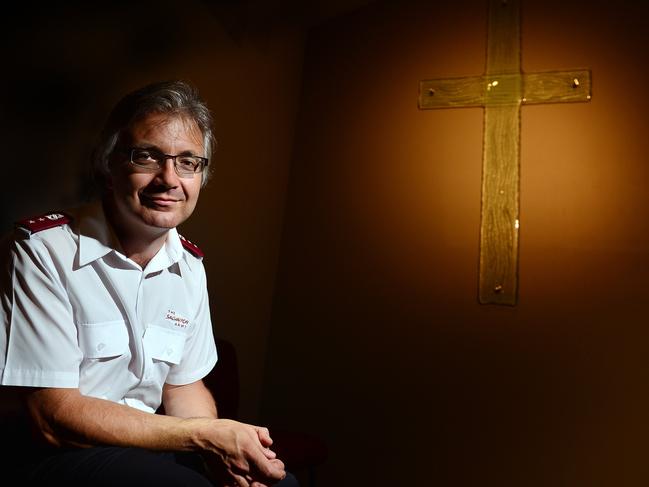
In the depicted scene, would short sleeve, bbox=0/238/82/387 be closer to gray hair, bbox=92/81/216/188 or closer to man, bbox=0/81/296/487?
man, bbox=0/81/296/487

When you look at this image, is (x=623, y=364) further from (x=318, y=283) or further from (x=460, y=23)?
(x=460, y=23)

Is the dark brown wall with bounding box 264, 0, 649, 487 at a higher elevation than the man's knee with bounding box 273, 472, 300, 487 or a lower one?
higher

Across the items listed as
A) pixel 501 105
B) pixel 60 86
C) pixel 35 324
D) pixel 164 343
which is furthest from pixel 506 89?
pixel 35 324

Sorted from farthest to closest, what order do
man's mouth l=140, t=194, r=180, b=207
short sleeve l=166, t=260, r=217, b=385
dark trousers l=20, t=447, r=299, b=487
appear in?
short sleeve l=166, t=260, r=217, b=385 < man's mouth l=140, t=194, r=180, b=207 < dark trousers l=20, t=447, r=299, b=487

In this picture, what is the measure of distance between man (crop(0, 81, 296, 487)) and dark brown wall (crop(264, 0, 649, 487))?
153 cm

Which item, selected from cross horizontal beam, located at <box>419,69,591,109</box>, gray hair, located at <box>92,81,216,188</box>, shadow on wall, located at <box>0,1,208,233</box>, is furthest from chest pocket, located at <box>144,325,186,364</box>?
cross horizontal beam, located at <box>419,69,591,109</box>

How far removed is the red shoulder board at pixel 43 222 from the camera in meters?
1.11

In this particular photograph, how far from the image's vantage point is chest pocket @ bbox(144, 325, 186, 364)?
4.20 feet

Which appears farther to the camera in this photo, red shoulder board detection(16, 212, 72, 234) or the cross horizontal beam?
the cross horizontal beam

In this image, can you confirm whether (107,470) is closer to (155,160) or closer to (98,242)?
(98,242)

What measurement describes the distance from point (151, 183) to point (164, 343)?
343 mm

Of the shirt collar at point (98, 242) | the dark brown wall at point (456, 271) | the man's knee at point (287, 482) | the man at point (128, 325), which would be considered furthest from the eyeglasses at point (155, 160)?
the dark brown wall at point (456, 271)

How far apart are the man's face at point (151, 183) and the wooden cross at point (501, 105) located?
184cm

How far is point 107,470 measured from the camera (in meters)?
1.02
